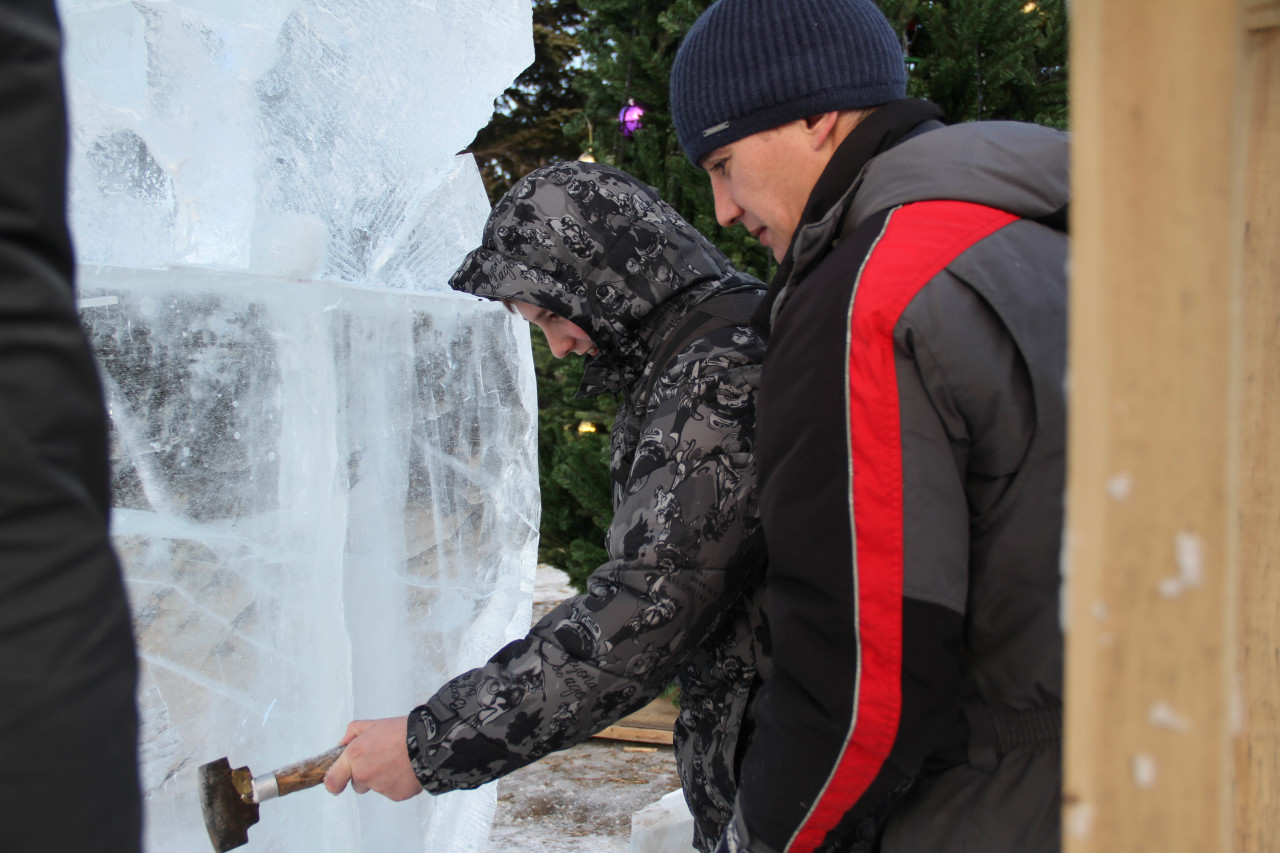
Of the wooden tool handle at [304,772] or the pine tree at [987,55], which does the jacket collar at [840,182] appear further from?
the pine tree at [987,55]

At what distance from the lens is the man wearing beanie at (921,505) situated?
0.95 meters

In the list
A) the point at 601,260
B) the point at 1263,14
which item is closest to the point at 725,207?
the point at 601,260

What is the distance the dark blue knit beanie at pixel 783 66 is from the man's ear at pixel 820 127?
1 cm

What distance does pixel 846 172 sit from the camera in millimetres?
1162

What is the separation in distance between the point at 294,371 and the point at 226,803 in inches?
28.1

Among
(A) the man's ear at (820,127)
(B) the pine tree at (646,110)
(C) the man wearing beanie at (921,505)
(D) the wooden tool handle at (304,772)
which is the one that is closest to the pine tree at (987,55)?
(B) the pine tree at (646,110)

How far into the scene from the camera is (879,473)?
94 centimetres

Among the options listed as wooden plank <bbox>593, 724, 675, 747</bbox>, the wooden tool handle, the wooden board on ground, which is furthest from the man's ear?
wooden plank <bbox>593, 724, 675, 747</bbox>

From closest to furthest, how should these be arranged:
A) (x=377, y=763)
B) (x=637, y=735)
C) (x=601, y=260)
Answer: (x=377, y=763) → (x=601, y=260) → (x=637, y=735)

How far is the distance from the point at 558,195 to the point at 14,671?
4.12 feet

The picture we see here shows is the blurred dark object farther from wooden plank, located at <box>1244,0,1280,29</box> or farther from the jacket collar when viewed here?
wooden plank, located at <box>1244,0,1280,29</box>

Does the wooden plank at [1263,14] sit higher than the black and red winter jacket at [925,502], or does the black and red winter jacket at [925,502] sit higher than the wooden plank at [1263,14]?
the wooden plank at [1263,14]

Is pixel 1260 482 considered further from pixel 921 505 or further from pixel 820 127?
pixel 820 127

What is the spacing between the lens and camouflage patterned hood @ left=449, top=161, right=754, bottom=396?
1591mm
